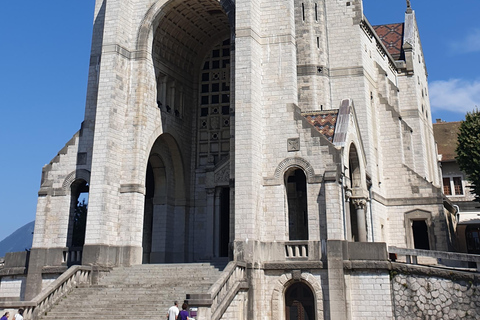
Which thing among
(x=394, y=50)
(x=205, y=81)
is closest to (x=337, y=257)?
(x=205, y=81)

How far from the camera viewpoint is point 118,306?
1756cm

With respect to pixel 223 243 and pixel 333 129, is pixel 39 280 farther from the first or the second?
pixel 333 129

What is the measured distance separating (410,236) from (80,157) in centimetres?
1773

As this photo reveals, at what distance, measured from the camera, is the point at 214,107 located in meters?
29.4

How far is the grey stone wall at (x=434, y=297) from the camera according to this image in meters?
17.0

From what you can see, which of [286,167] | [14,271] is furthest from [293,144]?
[14,271]

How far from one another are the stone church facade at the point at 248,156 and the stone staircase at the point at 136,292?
4.31 ft

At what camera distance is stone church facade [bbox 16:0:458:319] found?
1986 centimetres

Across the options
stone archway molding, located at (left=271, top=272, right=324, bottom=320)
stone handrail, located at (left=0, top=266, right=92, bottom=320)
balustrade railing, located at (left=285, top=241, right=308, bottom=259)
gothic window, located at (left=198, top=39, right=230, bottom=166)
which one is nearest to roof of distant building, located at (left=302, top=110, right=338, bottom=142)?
balustrade railing, located at (left=285, top=241, right=308, bottom=259)

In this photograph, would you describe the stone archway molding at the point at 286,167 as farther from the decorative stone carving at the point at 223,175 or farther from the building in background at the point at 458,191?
the building in background at the point at 458,191

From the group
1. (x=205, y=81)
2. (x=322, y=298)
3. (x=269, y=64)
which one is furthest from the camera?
(x=205, y=81)

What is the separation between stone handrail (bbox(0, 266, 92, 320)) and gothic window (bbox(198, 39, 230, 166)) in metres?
10.4

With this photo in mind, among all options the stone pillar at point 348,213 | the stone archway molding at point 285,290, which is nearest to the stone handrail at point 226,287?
the stone archway molding at point 285,290

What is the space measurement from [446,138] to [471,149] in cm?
2206
